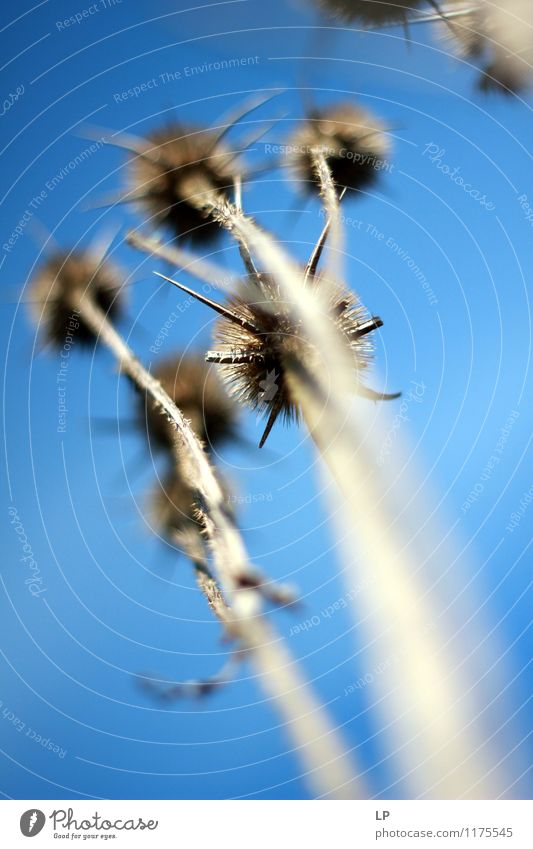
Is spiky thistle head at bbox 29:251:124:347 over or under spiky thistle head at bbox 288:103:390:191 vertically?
under

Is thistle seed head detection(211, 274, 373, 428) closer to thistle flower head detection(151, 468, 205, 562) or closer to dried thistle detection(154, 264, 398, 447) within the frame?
dried thistle detection(154, 264, 398, 447)

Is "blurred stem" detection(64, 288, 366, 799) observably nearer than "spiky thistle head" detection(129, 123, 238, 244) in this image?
Yes

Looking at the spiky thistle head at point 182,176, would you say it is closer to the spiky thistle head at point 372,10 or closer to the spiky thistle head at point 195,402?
the spiky thistle head at point 195,402

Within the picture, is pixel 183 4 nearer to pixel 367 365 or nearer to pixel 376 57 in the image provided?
pixel 376 57

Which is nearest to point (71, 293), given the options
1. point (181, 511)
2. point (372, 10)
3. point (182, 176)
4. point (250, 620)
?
point (182, 176)

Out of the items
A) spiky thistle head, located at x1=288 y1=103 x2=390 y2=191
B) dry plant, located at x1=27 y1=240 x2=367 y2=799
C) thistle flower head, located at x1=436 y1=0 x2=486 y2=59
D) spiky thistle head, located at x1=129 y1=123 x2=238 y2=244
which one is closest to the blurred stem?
dry plant, located at x1=27 y1=240 x2=367 y2=799

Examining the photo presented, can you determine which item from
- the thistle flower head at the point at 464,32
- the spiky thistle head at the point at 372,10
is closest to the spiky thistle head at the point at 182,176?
the spiky thistle head at the point at 372,10
